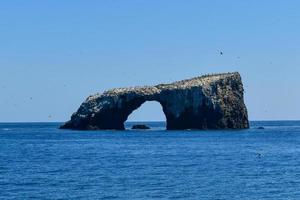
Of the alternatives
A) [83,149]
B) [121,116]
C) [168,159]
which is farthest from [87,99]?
[168,159]

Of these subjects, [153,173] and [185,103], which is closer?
[153,173]

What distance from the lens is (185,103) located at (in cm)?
13325

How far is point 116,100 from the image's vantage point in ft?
449

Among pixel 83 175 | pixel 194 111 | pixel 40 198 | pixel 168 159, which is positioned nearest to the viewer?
pixel 40 198

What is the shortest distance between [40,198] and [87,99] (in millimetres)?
101798

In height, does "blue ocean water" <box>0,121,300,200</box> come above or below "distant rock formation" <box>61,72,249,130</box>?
below

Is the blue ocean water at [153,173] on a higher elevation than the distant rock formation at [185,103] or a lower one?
lower

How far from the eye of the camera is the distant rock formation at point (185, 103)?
437 ft

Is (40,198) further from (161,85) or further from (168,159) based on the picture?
(161,85)

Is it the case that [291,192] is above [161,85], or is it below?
below

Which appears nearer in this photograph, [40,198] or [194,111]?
[40,198]

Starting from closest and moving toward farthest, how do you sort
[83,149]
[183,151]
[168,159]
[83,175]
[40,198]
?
[40,198] → [83,175] → [168,159] → [183,151] → [83,149]

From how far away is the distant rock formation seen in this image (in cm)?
13325

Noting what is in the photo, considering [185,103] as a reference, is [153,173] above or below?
below
